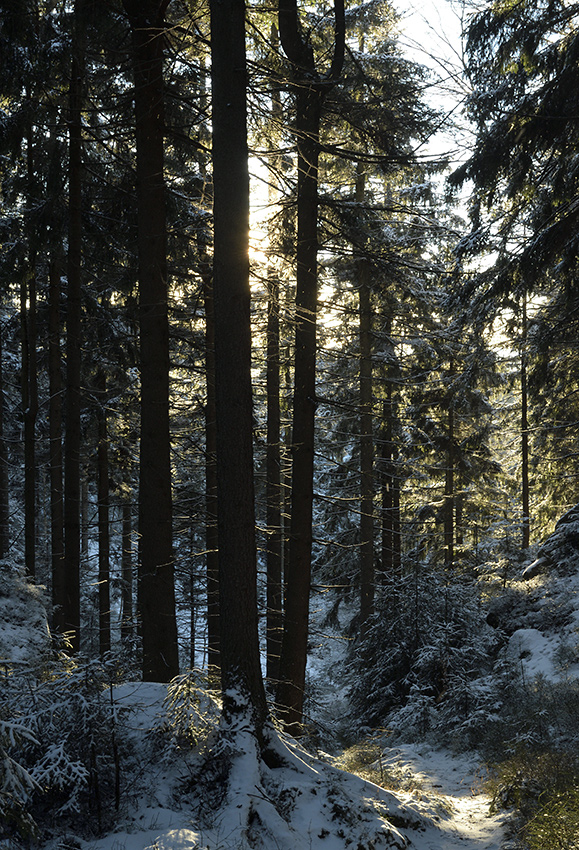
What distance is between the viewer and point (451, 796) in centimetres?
687

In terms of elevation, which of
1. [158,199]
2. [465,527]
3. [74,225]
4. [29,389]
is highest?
[74,225]

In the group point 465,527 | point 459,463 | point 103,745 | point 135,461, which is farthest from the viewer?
point 465,527

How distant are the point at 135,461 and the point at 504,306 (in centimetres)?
1202

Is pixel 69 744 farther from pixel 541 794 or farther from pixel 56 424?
pixel 56 424

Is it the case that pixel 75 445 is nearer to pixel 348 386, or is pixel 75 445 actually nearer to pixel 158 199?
pixel 158 199

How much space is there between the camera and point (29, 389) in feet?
47.2

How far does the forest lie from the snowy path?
2.0 inches

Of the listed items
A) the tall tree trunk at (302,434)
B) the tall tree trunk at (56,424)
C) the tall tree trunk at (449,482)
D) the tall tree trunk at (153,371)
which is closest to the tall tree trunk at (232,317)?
the tall tree trunk at (153,371)

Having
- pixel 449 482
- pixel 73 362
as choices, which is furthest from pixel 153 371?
pixel 449 482

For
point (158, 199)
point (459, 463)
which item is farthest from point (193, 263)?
point (459, 463)

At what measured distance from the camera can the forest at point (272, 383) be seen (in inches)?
181

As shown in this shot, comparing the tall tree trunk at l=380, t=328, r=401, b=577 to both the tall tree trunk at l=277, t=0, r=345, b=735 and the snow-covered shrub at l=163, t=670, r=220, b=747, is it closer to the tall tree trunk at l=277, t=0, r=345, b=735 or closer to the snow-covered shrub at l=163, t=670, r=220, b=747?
the tall tree trunk at l=277, t=0, r=345, b=735

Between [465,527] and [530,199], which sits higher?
[530,199]

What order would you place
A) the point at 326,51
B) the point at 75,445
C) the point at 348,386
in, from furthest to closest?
the point at 348,386, the point at 75,445, the point at 326,51
